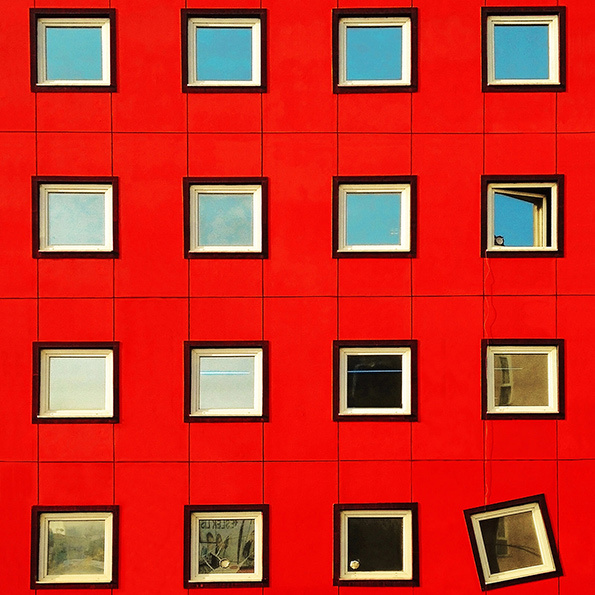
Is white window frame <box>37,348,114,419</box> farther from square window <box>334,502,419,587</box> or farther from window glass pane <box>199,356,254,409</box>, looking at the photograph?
square window <box>334,502,419,587</box>

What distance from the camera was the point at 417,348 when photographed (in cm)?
1136

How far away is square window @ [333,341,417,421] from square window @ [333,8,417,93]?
4.05 meters

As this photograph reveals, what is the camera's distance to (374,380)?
1151 centimetres

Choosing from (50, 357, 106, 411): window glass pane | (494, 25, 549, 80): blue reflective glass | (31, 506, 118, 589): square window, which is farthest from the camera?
(494, 25, 549, 80): blue reflective glass

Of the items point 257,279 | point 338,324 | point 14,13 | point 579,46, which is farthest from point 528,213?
point 14,13

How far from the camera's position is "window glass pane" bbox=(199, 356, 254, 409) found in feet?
37.6

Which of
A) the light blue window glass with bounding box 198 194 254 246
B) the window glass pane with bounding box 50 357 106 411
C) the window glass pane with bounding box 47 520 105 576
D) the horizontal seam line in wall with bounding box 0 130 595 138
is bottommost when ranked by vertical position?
the window glass pane with bounding box 47 520 105 576

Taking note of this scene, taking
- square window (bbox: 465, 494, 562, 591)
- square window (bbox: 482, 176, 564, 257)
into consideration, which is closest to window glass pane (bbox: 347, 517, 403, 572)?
square window (bbox: 465, 494, 562, 591)

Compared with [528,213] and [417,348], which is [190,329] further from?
[528,213]

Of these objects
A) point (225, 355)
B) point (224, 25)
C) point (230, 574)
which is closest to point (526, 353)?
point (225, 355)

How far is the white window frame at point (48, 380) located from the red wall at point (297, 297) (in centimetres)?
21

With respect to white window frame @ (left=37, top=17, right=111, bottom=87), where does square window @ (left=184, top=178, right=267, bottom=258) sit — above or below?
below

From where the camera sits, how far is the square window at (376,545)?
447 inches

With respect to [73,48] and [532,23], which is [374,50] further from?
[73,48]
